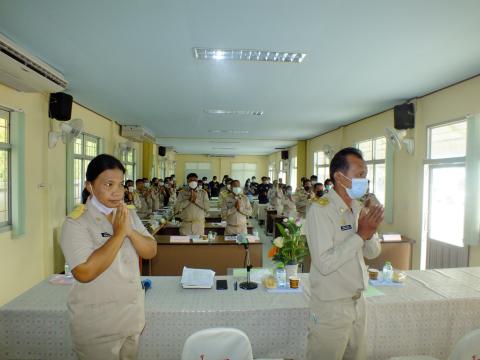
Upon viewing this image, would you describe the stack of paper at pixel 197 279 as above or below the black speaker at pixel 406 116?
below

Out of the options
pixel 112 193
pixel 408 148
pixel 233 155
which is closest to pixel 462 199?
pixel 408 148

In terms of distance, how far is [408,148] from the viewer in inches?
206

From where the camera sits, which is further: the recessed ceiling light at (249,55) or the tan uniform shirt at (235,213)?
the tan uniform shirt at (235,213)

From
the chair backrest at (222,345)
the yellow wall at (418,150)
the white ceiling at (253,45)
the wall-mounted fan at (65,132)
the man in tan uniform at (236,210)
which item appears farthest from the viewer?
the man in tan uniform at (236,210)

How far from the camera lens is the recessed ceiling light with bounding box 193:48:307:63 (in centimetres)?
330

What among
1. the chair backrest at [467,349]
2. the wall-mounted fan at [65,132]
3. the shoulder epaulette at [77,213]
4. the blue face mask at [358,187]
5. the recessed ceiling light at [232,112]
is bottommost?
the chair backrest at [467,349]

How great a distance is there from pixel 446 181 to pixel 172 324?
179 inches

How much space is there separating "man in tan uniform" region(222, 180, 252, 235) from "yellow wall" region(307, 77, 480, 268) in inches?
108

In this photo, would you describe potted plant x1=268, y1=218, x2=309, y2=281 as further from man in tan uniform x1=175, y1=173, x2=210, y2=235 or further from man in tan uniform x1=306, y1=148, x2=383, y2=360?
man in tan uniform x1=175, y1=173, x2=210, y2=235

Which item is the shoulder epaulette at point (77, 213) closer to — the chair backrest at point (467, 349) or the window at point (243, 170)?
the chair backrest at point (467, 349)

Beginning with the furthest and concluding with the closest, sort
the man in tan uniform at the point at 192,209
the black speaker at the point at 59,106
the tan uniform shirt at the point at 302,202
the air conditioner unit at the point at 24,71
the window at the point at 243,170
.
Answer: the window at the point at 243,170, the tan uniform shirt at the point at 302,202, the man in tan uniform at the point at 192,209, the black speaker at the point at 59,106, the air conditioner unit at the point at 24,71

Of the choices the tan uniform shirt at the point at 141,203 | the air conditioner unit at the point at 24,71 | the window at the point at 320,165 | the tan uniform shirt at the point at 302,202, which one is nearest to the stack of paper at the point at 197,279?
the air conditioner unit at the point at 24,71

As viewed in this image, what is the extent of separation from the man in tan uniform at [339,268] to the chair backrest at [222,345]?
450 millimetres

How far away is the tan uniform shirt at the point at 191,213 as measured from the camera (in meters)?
5.93
